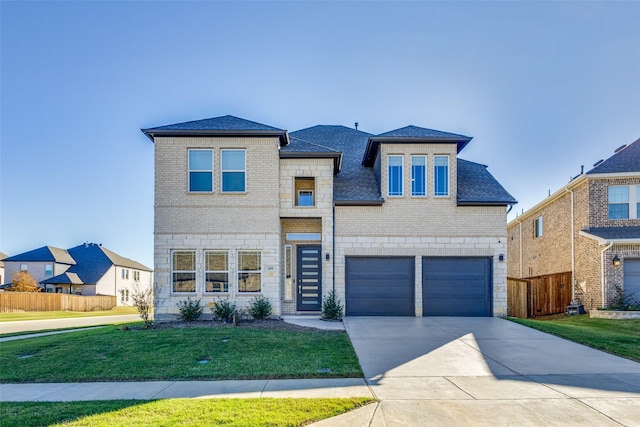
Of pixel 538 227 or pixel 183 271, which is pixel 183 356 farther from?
pixel 538 227

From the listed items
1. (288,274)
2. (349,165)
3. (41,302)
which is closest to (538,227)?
(349,165)

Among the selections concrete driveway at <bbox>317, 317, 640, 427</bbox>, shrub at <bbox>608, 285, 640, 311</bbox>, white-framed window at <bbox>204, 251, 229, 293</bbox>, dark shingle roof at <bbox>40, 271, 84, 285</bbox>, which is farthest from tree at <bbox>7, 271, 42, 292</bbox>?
shrub at <bbox>608, 285, 640, 311</bbox>

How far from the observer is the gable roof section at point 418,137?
13.5 metres

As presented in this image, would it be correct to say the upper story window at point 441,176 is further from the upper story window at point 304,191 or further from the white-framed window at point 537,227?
the white-framed window at point 537,227

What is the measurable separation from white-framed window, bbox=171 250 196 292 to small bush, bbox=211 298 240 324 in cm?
105

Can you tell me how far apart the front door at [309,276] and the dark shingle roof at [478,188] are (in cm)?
552

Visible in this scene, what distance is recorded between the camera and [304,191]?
1446 centimetres

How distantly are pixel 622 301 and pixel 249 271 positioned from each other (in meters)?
14.1

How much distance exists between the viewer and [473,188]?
14.3 metres

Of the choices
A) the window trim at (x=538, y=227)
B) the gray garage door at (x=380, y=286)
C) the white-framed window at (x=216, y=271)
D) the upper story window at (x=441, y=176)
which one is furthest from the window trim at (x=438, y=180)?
the window trim at (x=538, y=227)

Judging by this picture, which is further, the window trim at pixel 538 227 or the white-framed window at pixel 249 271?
the window trim at pixel 538 227

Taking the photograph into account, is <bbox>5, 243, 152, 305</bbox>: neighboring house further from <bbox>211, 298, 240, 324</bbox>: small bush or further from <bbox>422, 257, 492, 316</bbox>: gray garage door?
<bbox>422, 257, 492, 316</bbox>: gray garage door

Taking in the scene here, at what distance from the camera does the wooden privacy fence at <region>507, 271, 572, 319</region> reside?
16.2 metres

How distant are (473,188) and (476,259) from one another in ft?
8.65
